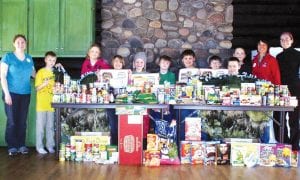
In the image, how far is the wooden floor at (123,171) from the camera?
464 centimetres

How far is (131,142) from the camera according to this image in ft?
17.4

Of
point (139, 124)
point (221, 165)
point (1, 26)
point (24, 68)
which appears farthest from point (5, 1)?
point (221, 165)

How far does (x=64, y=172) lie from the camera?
4.81 metres

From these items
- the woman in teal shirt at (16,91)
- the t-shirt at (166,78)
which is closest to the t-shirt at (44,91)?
the woman in teal shirt at (16,91)

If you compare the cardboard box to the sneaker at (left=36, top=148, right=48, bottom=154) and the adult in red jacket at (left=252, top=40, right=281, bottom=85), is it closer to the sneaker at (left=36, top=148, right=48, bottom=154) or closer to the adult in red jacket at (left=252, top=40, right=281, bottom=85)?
the sneaker at (left=36, top=148, right=48, bottom=154)

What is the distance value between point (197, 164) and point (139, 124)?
87cm

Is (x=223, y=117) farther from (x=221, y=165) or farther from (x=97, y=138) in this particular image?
(x=97, y=138)

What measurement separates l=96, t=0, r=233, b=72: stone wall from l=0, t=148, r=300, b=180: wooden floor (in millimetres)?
2958

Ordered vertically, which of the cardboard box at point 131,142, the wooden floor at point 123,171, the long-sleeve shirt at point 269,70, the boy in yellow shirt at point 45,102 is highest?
the long-sleeve shirt at point 269,70

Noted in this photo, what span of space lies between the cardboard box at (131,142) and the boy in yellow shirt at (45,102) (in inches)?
48.6

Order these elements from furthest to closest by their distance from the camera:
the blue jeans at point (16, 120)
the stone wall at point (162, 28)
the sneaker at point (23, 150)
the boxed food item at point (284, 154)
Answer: the stone wall at point (162, 28), the sneaker at point (23, 150), the blue jeans at point (16, 120), the boxed food item at point (284, 154)

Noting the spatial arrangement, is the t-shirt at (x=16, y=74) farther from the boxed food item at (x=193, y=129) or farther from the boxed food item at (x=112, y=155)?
the boxed food item at (x=193, y=129)

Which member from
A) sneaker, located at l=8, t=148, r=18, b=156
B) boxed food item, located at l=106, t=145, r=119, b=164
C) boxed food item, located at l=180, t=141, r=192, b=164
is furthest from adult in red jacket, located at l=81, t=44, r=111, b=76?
boxed food item, located at l=180, t=141, r=192, b=164

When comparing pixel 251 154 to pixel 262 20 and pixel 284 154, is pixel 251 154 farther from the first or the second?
pixel 262 20
